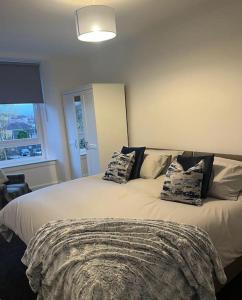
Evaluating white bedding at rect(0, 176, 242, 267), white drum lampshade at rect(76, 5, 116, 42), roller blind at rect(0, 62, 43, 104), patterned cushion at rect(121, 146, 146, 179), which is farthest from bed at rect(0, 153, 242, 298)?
roller blind at rect(0, 62, 43, 104)

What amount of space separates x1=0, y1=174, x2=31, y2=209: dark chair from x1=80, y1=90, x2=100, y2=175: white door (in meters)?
1.06

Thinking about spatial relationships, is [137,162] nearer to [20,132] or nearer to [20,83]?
[20,132]

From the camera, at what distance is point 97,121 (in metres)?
3.79

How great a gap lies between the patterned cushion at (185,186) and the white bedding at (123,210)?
0.08 metres

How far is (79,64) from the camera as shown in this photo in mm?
4762

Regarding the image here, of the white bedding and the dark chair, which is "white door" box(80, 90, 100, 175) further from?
the white bedding

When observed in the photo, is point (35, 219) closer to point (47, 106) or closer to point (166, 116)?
point (166, 116)

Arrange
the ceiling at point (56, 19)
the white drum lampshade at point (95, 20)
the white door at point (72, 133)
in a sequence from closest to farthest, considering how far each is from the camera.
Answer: the white drum lampshade at point (95, 20), the ceiling at point (56, 19), the white door at point (72, 133)

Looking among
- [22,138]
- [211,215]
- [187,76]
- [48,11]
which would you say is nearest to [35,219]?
[211,215]

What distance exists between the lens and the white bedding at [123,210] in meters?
1.91

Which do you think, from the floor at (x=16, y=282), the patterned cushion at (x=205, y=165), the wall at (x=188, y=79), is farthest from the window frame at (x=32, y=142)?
the patterned cushion at (x=205, y=165)

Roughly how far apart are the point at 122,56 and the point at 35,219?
114 inches

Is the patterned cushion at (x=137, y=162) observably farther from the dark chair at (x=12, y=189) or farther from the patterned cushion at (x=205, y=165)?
the dark chair at (x=12, y=189)

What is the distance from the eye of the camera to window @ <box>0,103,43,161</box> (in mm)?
4430
